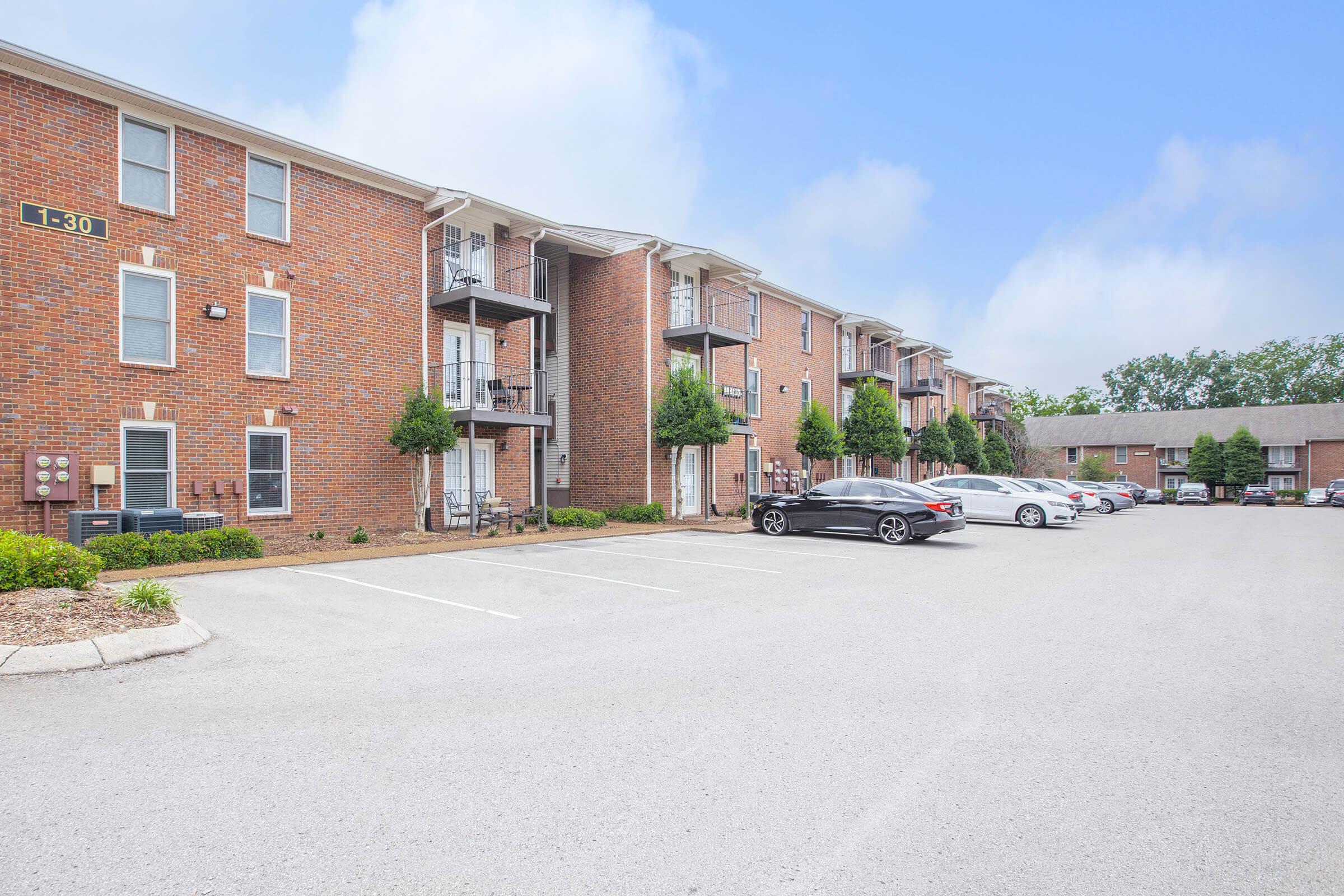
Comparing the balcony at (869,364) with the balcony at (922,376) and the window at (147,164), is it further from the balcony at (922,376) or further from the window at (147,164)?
the window at (147,164)

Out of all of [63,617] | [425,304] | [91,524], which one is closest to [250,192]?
[425,304]

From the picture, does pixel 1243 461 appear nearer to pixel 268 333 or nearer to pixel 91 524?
pixel 268 333

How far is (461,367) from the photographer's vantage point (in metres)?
19.0

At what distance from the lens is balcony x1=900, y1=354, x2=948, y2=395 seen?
38.2 m

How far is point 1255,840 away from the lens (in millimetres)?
3336

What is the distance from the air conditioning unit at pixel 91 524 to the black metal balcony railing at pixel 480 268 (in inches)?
317

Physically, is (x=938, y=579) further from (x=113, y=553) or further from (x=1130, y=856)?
(x=113, y=553)

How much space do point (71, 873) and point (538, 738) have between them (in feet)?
7.00

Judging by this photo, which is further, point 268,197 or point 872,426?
point 872,426

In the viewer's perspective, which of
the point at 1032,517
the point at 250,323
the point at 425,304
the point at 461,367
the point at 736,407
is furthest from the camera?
the point at 736,407

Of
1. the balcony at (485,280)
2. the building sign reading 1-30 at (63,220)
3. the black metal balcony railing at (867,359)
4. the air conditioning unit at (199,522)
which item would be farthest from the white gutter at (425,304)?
the black metal balcony railing at (867,359)

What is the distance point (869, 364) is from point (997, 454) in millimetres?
15461

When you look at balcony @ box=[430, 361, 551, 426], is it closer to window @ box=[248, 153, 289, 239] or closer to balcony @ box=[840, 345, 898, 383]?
window @ box=[248, 153, 289, 239]

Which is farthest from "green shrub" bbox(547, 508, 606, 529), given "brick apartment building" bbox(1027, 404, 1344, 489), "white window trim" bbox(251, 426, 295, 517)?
"brick apartment building" bbox(1027, 404, 1344, 489)
